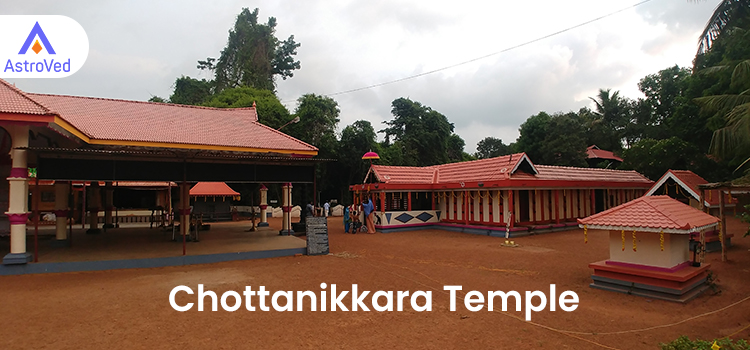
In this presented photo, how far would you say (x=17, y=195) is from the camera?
9031 millimetres

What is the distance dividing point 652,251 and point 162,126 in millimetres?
14640

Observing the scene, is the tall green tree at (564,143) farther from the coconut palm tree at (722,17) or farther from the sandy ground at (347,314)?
the sandy ground at (347,314)

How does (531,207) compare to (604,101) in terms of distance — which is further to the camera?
(604,101)

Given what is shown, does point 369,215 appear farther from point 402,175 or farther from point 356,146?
point 356,146

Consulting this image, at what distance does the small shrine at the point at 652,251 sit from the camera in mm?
6816

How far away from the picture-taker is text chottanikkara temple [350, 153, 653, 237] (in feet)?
54.8

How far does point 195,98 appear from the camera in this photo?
40.4 meters

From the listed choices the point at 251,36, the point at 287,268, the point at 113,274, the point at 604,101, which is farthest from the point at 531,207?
the point at 251,36

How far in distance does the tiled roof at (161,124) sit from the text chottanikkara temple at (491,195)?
19.9 ft

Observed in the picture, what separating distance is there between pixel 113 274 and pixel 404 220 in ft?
41.0

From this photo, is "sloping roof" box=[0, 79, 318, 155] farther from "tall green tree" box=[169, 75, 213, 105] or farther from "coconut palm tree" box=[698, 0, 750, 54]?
"tall green tree" box=[169, 75, 213, 105]

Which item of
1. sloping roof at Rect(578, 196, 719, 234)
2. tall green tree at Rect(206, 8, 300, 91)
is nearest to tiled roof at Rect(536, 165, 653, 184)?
sloping roof at Rect(578, 196, 719, 234)

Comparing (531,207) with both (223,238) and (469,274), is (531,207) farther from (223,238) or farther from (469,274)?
(223,238)

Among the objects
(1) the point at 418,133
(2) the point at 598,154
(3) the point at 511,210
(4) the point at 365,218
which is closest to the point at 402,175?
(4) the point at 365,218
